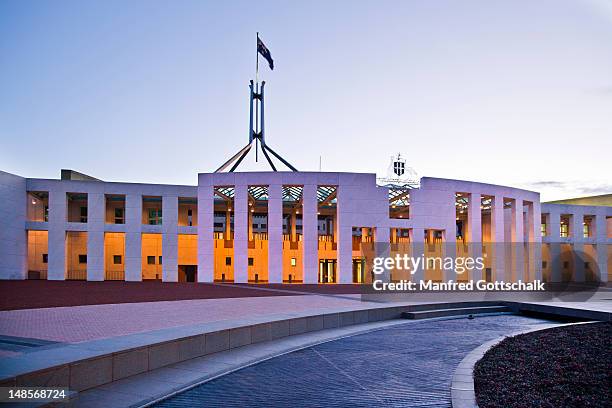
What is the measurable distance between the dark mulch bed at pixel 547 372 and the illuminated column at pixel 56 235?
1416 inches

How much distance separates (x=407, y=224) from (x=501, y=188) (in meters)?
10.5

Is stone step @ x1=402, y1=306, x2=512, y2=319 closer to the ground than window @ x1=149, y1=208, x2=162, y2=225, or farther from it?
closer to the ground

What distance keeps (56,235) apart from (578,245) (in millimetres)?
50293

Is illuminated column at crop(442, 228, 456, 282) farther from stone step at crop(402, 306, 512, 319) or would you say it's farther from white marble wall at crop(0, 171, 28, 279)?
white marble wall at crop(0, 171, 28, 279)

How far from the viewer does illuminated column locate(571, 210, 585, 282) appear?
54.9m

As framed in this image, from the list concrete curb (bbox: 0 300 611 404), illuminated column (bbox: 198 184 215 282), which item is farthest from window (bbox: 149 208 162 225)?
concrete curb (bbox: 0 300 611 404)

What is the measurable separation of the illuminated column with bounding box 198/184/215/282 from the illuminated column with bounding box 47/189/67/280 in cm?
1060

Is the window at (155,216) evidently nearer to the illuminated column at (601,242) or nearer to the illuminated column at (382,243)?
the illuminated column at (382,243)

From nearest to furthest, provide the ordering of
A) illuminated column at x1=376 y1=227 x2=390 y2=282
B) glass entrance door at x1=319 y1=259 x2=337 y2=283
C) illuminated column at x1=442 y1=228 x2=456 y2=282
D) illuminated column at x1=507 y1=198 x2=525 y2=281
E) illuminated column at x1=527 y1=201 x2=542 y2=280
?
illuminated column at x1=376 y1=227 x2=390 y2=282, illuminated column at x1=442 y1=228 x2=456 y2=282, glass entrance door at x1=319 y1=259 x2=337 y2=283, illuminated column at x1=507 y1=198 x2=525 y2=281, illuminated column at x1=527 y1=201 x2=542 y2=280

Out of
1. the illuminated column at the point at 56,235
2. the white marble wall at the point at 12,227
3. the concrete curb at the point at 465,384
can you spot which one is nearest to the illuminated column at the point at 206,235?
the illuminated column at the point at 56,235

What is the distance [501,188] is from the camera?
43875 millimetres

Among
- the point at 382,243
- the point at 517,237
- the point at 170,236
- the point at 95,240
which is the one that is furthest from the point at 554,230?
the point at 95,240

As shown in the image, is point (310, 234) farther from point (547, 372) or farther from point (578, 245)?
point (578, 245)

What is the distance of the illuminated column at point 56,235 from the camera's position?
129ft
